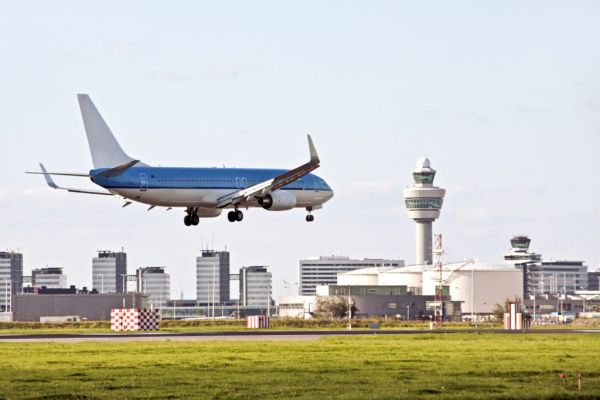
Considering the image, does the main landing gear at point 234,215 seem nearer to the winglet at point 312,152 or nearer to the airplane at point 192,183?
the airplane at point 192,183

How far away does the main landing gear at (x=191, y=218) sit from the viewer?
4173 inches

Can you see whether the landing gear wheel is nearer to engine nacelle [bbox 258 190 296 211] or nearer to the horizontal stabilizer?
engine nacelle [bbox 258 190 296 211]

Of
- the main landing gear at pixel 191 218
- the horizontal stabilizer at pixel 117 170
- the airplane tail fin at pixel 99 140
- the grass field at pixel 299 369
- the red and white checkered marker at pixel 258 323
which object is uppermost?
the airplane tail fin at pixel 99 140

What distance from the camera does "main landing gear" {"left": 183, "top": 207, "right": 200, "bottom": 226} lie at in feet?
348

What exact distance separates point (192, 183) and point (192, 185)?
161 millimetres

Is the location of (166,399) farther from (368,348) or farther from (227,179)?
(227,179)

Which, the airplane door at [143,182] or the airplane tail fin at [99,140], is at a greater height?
the airplane tail fin at [99,140]

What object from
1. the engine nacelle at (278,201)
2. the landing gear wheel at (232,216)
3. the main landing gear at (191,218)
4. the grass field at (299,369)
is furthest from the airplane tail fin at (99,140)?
the grass field at (299,369)

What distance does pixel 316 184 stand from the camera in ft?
357

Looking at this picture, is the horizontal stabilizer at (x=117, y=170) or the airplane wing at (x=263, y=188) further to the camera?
the airplane wing at (x=263, y=188)

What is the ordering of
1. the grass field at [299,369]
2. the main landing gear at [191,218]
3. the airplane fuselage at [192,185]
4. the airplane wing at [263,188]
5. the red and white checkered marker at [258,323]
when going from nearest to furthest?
the grass field at [299,369]
the airplane fuselage at [192,185]
the airplane wing at [263,188]
the main landing gear at [191,218]
the red and white checkered marker at [258,323]

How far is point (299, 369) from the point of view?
5181cm

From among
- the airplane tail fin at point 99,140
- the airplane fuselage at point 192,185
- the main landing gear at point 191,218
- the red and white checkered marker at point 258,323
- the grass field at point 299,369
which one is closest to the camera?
the grass field at point 299,369

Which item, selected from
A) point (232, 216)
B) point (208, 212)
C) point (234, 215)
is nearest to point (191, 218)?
point (208, 212)
